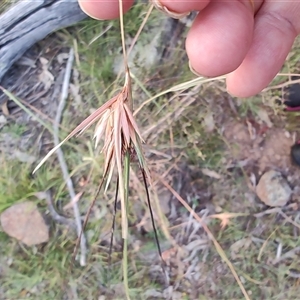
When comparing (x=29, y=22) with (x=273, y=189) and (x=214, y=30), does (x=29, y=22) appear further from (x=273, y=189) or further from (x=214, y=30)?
(x=273, y=189)

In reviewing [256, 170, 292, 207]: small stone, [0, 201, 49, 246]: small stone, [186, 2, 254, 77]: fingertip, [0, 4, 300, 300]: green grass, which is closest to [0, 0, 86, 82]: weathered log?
[0, 4, 300, 300]: green grass

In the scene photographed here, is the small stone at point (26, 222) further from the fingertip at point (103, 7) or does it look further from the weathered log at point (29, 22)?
the fingertip at point (103, 7)

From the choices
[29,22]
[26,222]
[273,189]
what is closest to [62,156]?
[26,222]

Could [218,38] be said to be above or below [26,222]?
above

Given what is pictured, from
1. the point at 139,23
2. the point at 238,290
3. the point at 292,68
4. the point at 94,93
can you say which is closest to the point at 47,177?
the point at 94,93

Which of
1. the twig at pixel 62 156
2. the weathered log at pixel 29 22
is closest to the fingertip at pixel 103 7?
the weathered log at pixel 29 22

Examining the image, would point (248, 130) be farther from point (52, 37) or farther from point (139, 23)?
point (52, 37)
